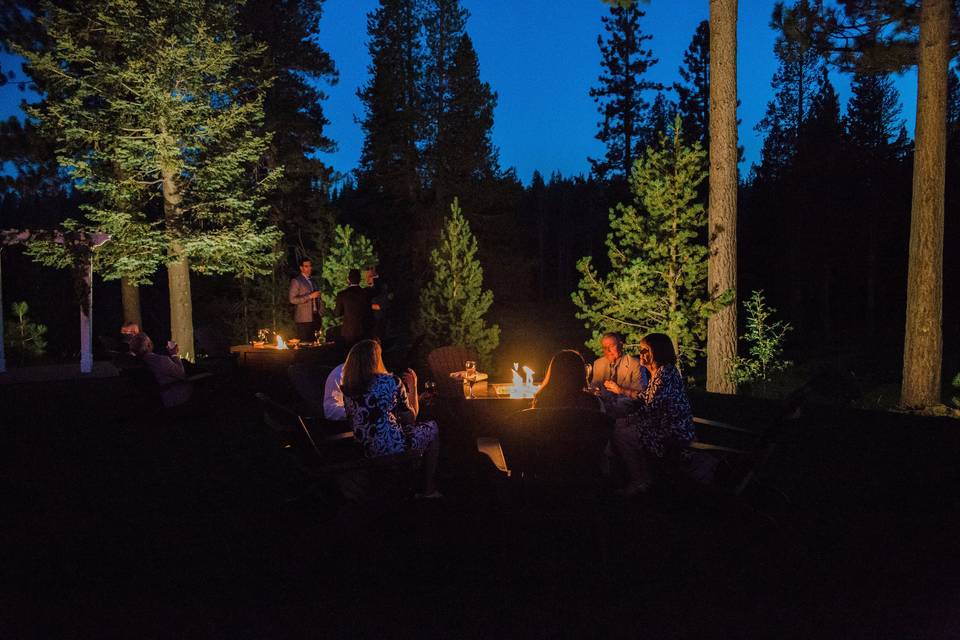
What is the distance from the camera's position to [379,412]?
4734 mm

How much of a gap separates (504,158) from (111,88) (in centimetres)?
1556

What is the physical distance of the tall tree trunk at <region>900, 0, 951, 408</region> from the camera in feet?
31.6

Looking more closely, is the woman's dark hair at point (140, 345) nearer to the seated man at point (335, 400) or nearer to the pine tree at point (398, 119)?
the seated man at point (335, 400)

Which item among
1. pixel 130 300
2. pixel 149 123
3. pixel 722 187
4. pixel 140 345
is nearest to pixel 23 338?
pixel 130 300

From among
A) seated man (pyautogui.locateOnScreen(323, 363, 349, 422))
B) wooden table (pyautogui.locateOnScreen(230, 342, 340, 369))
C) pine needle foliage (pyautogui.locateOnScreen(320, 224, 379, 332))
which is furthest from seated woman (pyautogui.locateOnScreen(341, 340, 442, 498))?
pine needle foliage (pyautogui.locateOnScreen(320, 224, 379, 332))

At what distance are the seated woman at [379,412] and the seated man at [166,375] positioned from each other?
380cm

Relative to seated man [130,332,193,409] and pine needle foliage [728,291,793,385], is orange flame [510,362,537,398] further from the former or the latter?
pine needle foliage [728,291,793,385]

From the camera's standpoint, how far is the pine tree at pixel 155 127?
14398 millimetres

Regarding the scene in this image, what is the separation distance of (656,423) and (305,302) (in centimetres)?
740

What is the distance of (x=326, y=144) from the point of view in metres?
23.9

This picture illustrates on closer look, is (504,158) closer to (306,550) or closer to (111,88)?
(111,88)

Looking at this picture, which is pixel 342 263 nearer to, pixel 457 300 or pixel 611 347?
pixel 457 300

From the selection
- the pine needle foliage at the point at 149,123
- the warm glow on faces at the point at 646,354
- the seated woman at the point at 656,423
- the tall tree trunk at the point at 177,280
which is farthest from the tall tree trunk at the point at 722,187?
the tall tree trunk at the point at 177,280

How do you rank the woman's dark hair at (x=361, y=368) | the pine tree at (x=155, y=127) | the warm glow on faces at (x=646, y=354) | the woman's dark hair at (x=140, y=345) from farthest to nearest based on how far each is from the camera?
the pine tree at (x=155, y=127), the woman's dark hair at (x=140, y=345), the warm glow on faces at (x=646, y=354), the woman's dark hair at (x=361, y=368)
